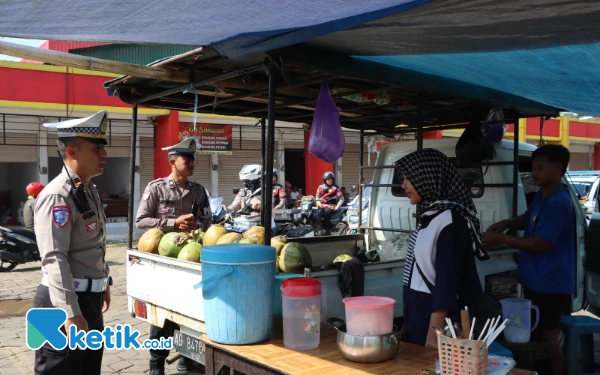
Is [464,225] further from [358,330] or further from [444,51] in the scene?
[444,51]

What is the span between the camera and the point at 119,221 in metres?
16.8

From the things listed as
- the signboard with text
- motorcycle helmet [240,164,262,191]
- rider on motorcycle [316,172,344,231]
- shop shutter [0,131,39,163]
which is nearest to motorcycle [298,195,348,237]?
rider on motorcycle [316,172,344,231]

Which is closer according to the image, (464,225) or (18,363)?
(464,225)

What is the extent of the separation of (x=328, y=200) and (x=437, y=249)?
11850 mm

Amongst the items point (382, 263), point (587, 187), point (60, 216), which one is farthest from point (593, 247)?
point (587, 187)

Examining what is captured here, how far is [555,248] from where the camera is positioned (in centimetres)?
403

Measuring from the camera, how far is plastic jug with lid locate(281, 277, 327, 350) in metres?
2.92

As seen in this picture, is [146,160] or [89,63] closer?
[89,63]

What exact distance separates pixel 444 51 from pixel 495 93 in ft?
5.78

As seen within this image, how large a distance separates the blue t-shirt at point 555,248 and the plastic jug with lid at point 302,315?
78.7 inches

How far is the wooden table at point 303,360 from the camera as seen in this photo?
2596 millimetres

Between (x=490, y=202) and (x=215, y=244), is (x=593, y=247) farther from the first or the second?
(x=215, y=244)

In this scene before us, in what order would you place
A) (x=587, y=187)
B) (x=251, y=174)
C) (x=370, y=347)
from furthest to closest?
(x=587, y=187) < (x=251, y=174) < (x=370, y=347)

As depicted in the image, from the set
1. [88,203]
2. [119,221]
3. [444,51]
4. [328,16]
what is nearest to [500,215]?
[444,51]
